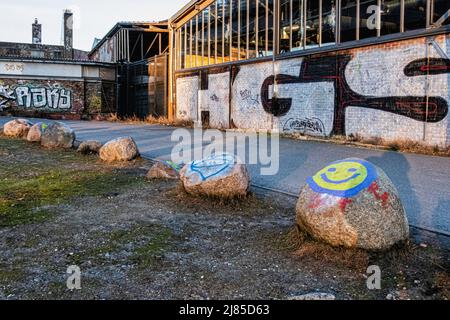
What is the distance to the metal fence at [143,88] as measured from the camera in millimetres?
26391

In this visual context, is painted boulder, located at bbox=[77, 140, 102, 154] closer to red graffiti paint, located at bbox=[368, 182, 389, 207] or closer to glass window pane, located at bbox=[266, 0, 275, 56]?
red graffiti paint, located at bbox=[368, 182, 389, 207]

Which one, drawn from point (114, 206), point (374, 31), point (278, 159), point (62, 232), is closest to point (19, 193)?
point (114, 206)

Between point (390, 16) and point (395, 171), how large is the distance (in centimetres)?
617

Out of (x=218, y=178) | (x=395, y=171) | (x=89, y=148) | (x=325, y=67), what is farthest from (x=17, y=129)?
(x=395, y=171)

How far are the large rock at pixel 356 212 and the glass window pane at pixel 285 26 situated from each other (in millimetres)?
13179

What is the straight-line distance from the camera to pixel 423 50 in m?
11.9

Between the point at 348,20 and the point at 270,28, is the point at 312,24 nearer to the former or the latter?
the point at 348,20

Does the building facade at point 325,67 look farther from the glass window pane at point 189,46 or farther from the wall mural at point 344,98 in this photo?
the glass window pane at point 189,46

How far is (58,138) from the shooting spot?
12.2m

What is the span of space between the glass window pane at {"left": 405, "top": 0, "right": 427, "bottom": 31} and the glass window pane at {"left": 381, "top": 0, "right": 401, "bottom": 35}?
277mm

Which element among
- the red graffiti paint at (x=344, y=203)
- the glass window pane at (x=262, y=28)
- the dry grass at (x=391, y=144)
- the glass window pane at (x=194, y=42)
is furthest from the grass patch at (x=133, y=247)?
the glass window pane at (x=194, y=42)

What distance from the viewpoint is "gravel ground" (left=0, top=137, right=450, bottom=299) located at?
11.8ft

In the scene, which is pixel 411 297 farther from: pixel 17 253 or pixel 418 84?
pixel 418 84

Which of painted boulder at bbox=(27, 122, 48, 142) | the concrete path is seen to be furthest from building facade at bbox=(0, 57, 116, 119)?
the concrete path
